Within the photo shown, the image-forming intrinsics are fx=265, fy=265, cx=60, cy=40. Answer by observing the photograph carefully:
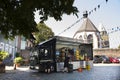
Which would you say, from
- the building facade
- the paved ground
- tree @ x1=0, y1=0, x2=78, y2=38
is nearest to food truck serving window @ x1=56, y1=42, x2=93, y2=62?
the paved ground

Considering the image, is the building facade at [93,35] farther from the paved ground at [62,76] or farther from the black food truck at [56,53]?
the paved ground at [62,76]

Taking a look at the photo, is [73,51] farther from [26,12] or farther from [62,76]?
[26,12]

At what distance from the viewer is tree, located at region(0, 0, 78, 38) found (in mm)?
7652

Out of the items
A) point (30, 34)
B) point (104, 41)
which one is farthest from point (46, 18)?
point (104, 41)

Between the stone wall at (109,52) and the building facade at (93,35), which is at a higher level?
the building facade at (93,35)

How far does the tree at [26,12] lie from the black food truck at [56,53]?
49.0 feet

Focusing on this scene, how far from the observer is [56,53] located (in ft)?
83.9

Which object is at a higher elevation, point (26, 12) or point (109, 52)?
point (109, 52)

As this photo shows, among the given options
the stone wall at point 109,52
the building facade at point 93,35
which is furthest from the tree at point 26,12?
the building facade at point 93,35

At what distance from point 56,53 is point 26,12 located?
1801 cm

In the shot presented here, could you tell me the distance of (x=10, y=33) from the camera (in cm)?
1120

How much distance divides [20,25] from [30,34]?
0.75 meters

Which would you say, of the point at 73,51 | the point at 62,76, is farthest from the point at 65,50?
the point at 62,76

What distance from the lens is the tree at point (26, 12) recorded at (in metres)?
7.65
